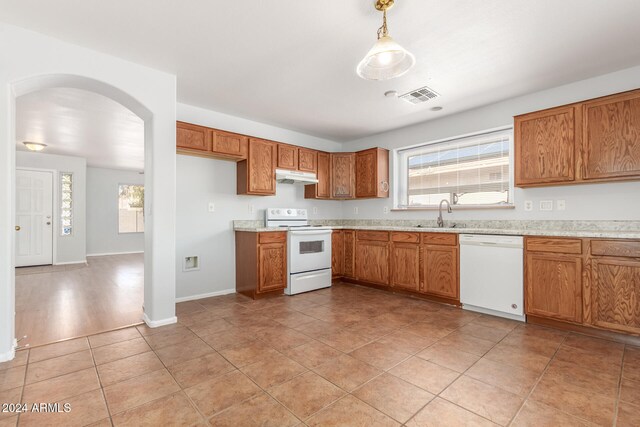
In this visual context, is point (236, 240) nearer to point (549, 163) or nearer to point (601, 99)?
point (549, 163)

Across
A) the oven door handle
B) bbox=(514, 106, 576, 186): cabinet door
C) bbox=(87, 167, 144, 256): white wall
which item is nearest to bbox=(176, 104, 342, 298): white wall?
the oven door handle

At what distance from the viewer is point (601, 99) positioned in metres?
2.81

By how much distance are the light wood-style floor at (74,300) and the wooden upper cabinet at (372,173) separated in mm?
3469

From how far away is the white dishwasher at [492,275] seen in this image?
3.04m

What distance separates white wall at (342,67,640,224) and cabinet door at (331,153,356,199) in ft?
3.01

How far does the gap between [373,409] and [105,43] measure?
3.31 m

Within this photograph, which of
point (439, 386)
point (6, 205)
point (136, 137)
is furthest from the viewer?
point (136, 137)

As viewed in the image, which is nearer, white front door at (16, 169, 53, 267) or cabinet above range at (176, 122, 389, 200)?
cabinet above range at (176, 122, 389, 200)

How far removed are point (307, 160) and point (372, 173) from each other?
3.44 ft

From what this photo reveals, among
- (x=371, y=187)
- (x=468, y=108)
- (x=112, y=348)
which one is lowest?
(x=112, y=348)

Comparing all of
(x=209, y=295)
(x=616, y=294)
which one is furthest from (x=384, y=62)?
(x=209, y=295)

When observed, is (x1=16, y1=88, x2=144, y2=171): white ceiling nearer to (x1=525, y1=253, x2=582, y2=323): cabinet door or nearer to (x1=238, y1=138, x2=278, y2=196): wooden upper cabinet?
(x1=238, y1=138, x2=278, y2=196): wooden upper cabinet

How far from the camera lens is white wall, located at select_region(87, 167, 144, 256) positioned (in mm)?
8039

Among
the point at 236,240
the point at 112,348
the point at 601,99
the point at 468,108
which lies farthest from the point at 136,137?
the point at 601,99
